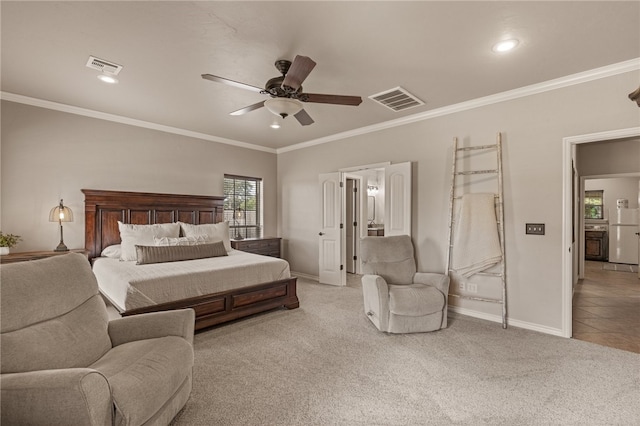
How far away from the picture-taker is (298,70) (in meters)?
2.25

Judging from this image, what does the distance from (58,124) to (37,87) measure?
2.21 feet

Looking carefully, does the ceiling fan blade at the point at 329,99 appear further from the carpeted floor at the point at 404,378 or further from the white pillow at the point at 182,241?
the white pillow at the point at 182,241

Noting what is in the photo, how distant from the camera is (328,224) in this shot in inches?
214

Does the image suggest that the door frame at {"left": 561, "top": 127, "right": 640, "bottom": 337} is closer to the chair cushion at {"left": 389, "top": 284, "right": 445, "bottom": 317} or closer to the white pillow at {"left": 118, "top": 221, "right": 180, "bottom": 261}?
the chair cushion at {"left": 389, "top": 284, "right": 445, "bottom": 317}

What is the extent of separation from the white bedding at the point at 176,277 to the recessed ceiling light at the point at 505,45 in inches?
131

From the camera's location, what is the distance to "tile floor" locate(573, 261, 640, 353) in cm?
311

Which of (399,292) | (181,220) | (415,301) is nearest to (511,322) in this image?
(415,301)

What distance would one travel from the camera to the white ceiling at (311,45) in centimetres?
205

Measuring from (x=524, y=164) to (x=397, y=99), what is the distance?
1.68 m

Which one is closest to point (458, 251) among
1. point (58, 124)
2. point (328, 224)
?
point (328, 224)

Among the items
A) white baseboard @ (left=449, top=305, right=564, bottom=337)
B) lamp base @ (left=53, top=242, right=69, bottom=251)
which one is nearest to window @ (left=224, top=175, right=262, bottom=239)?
lamp base @ (left=53, top=242, right=69, bottom=251)

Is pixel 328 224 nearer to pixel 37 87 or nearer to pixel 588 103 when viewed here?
pixel 588 103

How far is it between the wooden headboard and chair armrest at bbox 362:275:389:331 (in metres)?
3.39

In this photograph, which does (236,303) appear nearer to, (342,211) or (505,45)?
(342,211)
